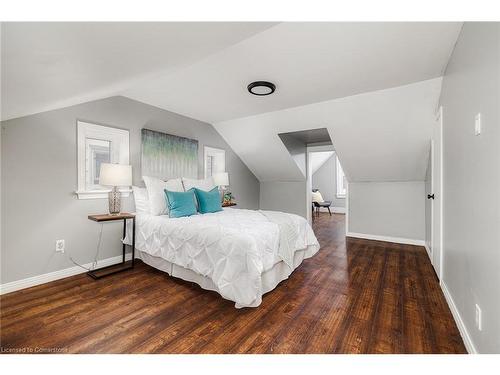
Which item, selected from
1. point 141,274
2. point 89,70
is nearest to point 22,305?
point 141,274

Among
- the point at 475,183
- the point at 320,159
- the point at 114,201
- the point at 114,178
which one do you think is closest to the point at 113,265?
the point at 114,201

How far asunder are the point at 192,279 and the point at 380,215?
3.86m

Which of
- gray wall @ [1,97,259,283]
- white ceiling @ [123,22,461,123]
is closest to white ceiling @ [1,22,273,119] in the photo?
white ceiling @ [123,22,461,123]

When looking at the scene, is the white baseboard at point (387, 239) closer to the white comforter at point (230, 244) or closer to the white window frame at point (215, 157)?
the white comforter at point (230, 244)

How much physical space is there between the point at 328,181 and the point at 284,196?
366 cm

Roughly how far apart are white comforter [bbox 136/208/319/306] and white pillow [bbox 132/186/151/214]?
15 cm

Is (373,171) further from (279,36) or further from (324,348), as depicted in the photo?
(324,348)

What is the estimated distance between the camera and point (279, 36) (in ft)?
6.28

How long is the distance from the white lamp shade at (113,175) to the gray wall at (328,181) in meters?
7.50

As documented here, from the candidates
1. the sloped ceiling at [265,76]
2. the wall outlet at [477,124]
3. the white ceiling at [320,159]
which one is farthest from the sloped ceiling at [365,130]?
the white ceiling at [320,159]

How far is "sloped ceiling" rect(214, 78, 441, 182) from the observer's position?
3.14m

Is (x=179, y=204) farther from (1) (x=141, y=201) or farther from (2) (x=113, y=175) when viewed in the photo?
(2) (x=113, y=175)

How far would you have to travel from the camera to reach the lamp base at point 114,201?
9.64ft

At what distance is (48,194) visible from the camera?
102 inches
